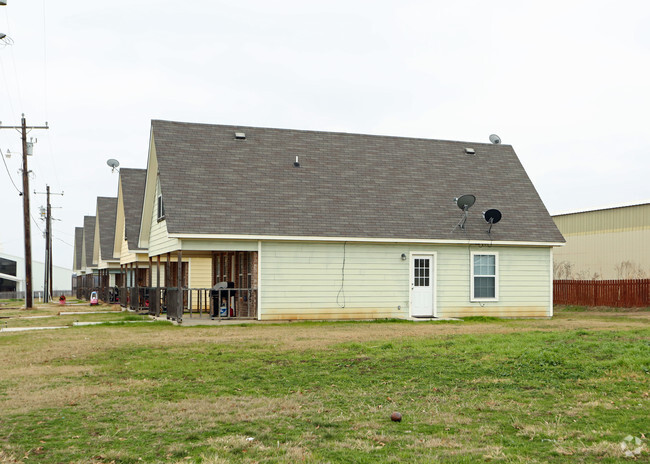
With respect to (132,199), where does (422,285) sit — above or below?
below

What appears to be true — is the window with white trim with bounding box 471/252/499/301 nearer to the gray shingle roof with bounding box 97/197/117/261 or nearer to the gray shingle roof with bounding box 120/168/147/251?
the gray shingle roof with bounding box 120/168/147/251

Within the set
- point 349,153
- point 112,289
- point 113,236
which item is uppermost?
point 349,153

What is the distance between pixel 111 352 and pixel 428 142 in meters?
17.3

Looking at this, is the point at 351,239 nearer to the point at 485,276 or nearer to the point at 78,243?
the point at 485,276

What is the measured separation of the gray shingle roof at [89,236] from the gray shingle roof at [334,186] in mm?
30146

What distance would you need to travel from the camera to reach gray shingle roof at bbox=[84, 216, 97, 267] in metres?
52.4

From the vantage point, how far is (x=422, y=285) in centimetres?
2384

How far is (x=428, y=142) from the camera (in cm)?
2788

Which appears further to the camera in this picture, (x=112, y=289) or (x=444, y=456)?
(x=112, y=289)

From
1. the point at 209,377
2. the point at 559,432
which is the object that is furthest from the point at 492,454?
the point at 209,377

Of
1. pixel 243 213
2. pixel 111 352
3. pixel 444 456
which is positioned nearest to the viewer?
pixel 444 456

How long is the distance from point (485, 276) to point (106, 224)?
25.7 meters

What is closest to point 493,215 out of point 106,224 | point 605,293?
point 605,293

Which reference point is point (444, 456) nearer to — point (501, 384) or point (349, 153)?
point (501, 384)
